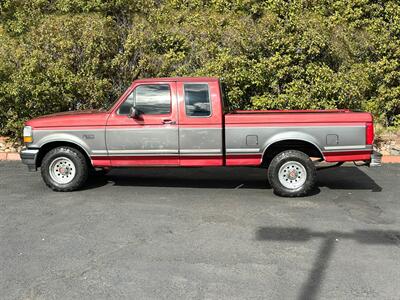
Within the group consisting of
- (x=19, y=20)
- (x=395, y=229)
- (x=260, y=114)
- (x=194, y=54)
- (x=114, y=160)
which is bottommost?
(x=395, y=229)

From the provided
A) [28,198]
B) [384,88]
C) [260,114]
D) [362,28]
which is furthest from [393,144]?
[28,198]

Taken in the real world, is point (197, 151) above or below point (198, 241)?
above

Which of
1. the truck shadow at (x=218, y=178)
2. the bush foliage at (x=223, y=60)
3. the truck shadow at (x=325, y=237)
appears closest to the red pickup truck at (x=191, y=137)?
the truck shadow at (x=218, y=178)

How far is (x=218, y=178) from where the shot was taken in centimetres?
927

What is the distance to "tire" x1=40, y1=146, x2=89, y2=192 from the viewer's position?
26.5ft

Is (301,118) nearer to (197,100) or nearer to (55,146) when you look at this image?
(197,100)

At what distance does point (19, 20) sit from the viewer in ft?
47.7

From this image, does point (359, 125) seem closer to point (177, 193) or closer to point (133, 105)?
point (177, 193)

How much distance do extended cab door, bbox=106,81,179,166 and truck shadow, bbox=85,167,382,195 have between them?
3.01ft

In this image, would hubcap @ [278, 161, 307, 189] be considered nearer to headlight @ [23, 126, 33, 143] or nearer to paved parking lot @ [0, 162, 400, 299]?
paved parking lot @ [0, 162, 400, 299]

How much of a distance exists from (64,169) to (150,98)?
1945 mm

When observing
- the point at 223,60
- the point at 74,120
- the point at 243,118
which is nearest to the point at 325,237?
the point at 243,118

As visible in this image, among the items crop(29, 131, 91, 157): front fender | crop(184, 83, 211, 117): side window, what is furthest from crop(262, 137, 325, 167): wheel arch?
crop(29, 131, 91, 157): front fender

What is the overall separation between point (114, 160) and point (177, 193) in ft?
3.98
